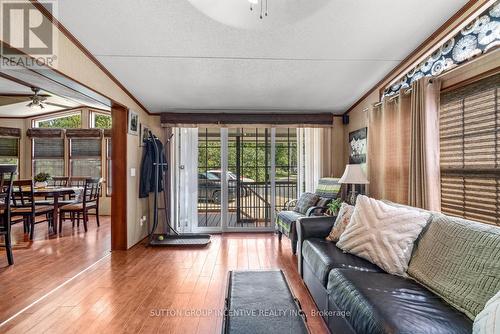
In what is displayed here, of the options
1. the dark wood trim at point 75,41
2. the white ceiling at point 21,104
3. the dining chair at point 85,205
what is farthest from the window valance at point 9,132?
the dark wood trim at point 75,41

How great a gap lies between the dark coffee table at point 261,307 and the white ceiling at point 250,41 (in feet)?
6.87

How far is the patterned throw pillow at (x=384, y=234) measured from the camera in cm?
192

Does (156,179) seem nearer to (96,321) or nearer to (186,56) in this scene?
(186,56)

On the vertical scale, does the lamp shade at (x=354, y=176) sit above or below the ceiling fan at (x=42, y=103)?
below

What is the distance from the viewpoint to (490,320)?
3.41 feet

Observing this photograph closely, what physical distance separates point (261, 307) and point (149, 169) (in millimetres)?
3266

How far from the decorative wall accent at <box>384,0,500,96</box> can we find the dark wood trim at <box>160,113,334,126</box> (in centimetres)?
201

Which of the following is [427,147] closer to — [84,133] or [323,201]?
[323,201]

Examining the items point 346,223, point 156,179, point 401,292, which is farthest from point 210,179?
point 401,292

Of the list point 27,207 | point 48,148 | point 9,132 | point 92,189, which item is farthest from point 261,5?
point 9,132

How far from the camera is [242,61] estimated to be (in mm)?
3023

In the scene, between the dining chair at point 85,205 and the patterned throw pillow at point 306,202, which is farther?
the dining chair at point 85,205

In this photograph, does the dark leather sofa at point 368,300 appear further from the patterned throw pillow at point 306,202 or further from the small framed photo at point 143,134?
the small framed photo at point 143,134

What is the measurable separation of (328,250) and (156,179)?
3061mm
